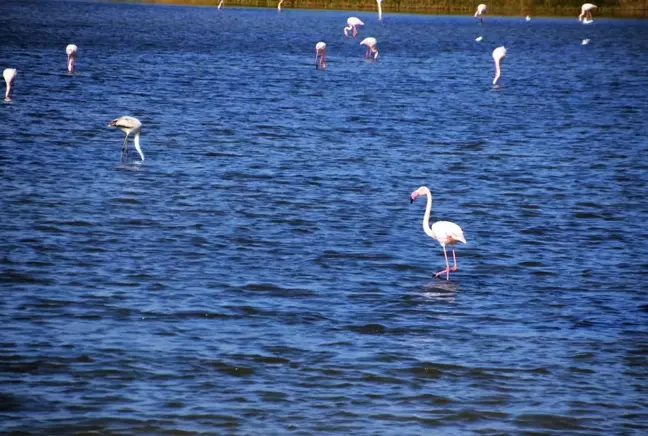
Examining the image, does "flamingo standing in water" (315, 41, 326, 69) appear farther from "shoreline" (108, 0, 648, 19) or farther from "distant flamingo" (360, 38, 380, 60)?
"shoreline" (108, 0, 648, 19)

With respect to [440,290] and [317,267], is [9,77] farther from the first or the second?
[440,290]

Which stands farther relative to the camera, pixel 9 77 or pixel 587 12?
pixel 587 12

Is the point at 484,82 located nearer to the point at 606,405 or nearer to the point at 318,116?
the point at 318,116

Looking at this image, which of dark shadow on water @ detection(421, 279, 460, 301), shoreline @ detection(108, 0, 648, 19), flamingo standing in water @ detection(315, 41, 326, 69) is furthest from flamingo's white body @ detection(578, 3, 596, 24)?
dark shadow on water @ detection(421, 279, 460, 301)

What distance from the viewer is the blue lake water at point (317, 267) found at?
30.8 feet

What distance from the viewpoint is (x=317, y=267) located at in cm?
1372

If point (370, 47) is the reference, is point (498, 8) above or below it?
above

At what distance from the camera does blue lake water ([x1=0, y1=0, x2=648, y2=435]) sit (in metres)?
9.38

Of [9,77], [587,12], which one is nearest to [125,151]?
[9,77]

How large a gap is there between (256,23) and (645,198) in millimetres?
62793

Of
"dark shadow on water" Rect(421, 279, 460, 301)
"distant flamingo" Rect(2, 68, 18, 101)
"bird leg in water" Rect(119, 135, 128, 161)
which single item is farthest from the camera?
"distant flamingo" Rect(2, 68, 18, 101)

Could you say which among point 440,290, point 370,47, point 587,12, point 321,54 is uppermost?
point 587,12

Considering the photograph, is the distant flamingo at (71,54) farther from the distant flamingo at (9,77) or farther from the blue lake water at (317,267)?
the distant flamingo at (9,77)

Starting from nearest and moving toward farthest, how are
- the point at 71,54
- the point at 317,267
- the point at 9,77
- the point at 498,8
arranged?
the point at 317,267, the point at 9,77, the point at 71,54, the point at 498,8
